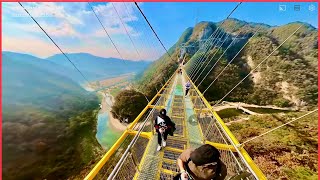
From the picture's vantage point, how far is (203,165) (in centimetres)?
138

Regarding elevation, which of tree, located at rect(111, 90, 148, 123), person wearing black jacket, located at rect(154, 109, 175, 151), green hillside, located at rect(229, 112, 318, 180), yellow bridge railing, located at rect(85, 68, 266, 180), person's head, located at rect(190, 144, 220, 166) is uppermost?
person's head, located at rect(190, 144, 220, 166)

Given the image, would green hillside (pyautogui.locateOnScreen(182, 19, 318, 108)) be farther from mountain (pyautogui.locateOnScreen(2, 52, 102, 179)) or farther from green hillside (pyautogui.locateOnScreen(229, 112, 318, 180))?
mountain (pyautogui.locateOnScreen(2, 52, 102, 179))

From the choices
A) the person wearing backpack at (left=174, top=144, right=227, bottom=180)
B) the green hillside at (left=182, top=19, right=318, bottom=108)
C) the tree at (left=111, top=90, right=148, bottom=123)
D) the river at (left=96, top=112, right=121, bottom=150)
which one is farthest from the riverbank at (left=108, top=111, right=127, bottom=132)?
the person wearing backpack at (left=174, top=144, right=227, bottom=180)

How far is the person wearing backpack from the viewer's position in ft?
4.36

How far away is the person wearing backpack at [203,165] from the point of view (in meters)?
1.33

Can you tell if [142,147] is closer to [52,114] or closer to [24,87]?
[52,114]

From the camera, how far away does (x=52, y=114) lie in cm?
5303

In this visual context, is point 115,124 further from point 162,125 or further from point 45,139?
point 162,125

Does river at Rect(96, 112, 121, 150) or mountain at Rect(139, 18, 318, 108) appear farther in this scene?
mountain at Rect(139, 18, 318, 108)

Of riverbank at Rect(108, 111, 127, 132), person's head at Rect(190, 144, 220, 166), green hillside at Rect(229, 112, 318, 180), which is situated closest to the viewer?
person's head at Rect(190, 144, 220, 166)

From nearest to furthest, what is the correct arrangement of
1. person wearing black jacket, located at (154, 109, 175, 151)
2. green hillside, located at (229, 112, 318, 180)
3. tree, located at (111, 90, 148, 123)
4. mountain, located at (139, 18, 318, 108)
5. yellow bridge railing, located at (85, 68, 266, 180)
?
yellow bridge railing, located at (85, 68, 266, 180), person wearing black jacket, located at (154, 109, 175, 151), green hillside, located at (229, 112, 318, 180), tree, located at (111, 90, 148, 123), mountain, located at (139, 18, 318, 108)

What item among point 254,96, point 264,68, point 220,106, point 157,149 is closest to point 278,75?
point 264,68

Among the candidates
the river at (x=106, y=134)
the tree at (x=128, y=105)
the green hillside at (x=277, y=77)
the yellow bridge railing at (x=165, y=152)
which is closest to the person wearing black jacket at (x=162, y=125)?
the yellow bridge railing at (x=165, y=152)

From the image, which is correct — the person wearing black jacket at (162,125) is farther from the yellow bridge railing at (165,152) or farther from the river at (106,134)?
the river at (106,134)
